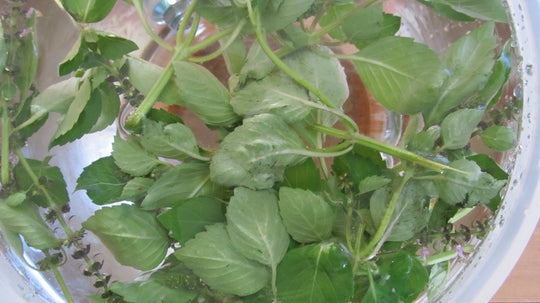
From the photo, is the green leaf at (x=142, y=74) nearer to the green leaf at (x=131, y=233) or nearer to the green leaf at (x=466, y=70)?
the green leaf at (x=131, y=233)

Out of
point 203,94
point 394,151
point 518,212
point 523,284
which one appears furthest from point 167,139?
point 523,284

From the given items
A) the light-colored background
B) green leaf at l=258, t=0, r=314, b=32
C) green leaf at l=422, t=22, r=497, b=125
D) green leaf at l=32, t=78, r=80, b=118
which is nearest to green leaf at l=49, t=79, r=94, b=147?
green leaf at l=32, t=78, r=80, b=118

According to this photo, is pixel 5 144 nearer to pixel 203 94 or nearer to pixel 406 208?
pixel 203 94

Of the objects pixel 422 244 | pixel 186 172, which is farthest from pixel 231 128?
pixel 422 244

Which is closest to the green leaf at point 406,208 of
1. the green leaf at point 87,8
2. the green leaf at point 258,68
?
the green leaf at point 258,68

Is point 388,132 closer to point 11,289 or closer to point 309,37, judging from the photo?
point 309,37

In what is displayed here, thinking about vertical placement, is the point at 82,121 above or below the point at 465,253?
above
